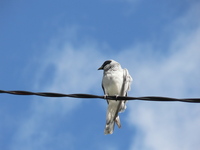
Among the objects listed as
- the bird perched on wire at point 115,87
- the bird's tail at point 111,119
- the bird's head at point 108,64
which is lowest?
the bird's tail at point 111,119

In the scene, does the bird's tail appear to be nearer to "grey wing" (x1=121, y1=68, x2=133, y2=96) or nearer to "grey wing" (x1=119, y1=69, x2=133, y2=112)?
"grey wing" (x1=119, y1=69, x2=133, y2=112)

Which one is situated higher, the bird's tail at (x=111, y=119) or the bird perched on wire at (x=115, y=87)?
the bird perched on wire at (x=115, y=87)

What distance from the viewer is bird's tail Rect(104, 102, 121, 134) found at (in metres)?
8.06

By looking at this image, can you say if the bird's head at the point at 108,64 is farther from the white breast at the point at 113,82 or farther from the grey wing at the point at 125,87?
the grey wing at the point at 125,87

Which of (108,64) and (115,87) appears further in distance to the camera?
(108,64)

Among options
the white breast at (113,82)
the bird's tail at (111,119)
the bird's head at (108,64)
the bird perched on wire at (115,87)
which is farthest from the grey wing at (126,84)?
the bird's head at (108,64)

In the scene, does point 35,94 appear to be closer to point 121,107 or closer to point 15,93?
point 15,93

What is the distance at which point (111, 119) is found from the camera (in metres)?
8.36

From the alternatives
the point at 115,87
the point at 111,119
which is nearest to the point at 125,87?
the point at 115,87

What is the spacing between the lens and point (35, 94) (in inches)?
195

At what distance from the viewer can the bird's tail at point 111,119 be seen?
8.06 m

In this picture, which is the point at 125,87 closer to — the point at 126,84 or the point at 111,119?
the point at 126,84

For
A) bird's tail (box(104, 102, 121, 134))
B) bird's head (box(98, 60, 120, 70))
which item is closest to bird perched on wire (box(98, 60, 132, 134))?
bird's tail (box(104, 102, 121, 134))

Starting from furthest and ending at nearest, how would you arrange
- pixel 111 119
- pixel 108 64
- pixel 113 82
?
1. pixel 108 64
2. pixel 113 82
3. pixel 111 119
